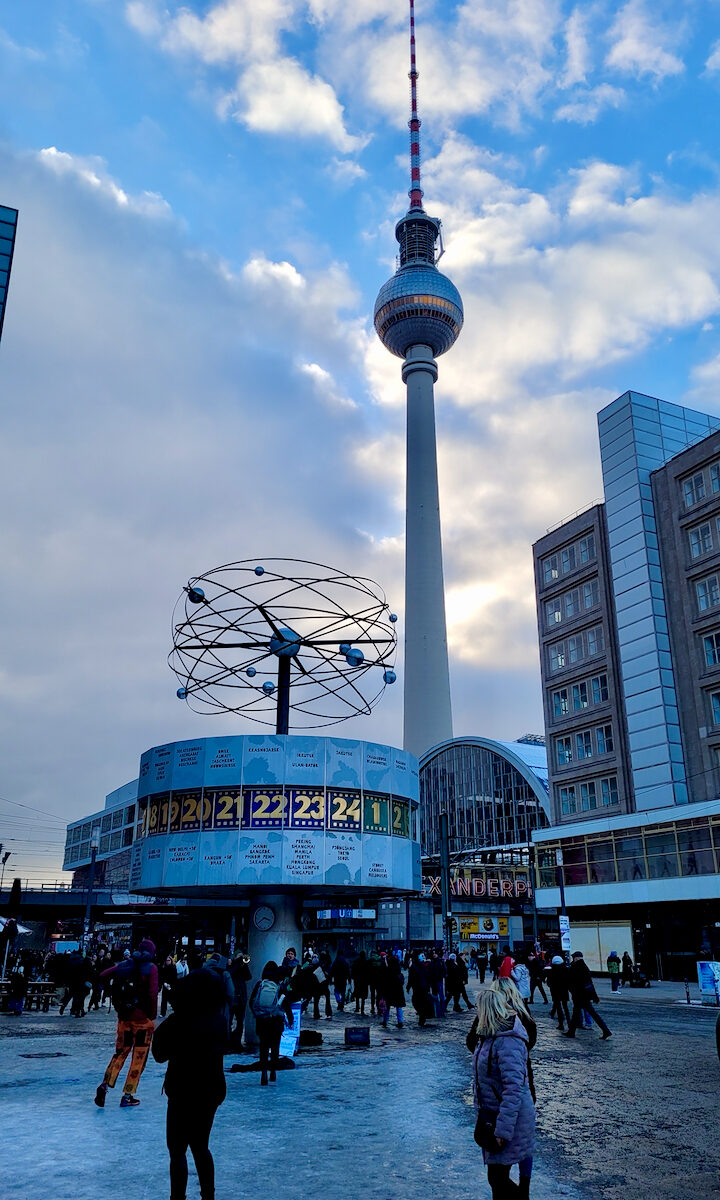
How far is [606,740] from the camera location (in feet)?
172

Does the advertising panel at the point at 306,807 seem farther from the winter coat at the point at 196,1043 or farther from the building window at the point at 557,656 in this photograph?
the building window at the point at 557,656

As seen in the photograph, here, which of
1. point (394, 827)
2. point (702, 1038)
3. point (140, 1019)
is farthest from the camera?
point (394, 827)

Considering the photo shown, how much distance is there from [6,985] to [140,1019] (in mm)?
19968

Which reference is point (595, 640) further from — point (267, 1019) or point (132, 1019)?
point (132, 1019)

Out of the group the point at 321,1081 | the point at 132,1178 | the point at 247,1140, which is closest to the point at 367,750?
the point at 321,1081

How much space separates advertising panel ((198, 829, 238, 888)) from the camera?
68.7 feet

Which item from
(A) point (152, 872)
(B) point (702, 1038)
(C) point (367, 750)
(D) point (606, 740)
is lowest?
(B) point (702, 1038)

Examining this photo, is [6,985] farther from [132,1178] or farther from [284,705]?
[132,1178]

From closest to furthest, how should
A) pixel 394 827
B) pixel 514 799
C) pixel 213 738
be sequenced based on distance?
pixel 213 738, pixel 394 827, pixel 514 799

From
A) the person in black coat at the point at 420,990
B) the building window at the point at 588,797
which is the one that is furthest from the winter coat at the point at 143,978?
the building window at the point at 588,797

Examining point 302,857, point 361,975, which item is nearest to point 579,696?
point 361,975

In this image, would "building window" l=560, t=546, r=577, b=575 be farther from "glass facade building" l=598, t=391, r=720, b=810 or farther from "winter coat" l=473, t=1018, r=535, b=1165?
"winter coat" l=473, t=1018, r=535, b=1165

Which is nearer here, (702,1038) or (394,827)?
(702,1038)

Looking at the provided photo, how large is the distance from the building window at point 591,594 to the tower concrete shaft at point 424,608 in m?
59.2
